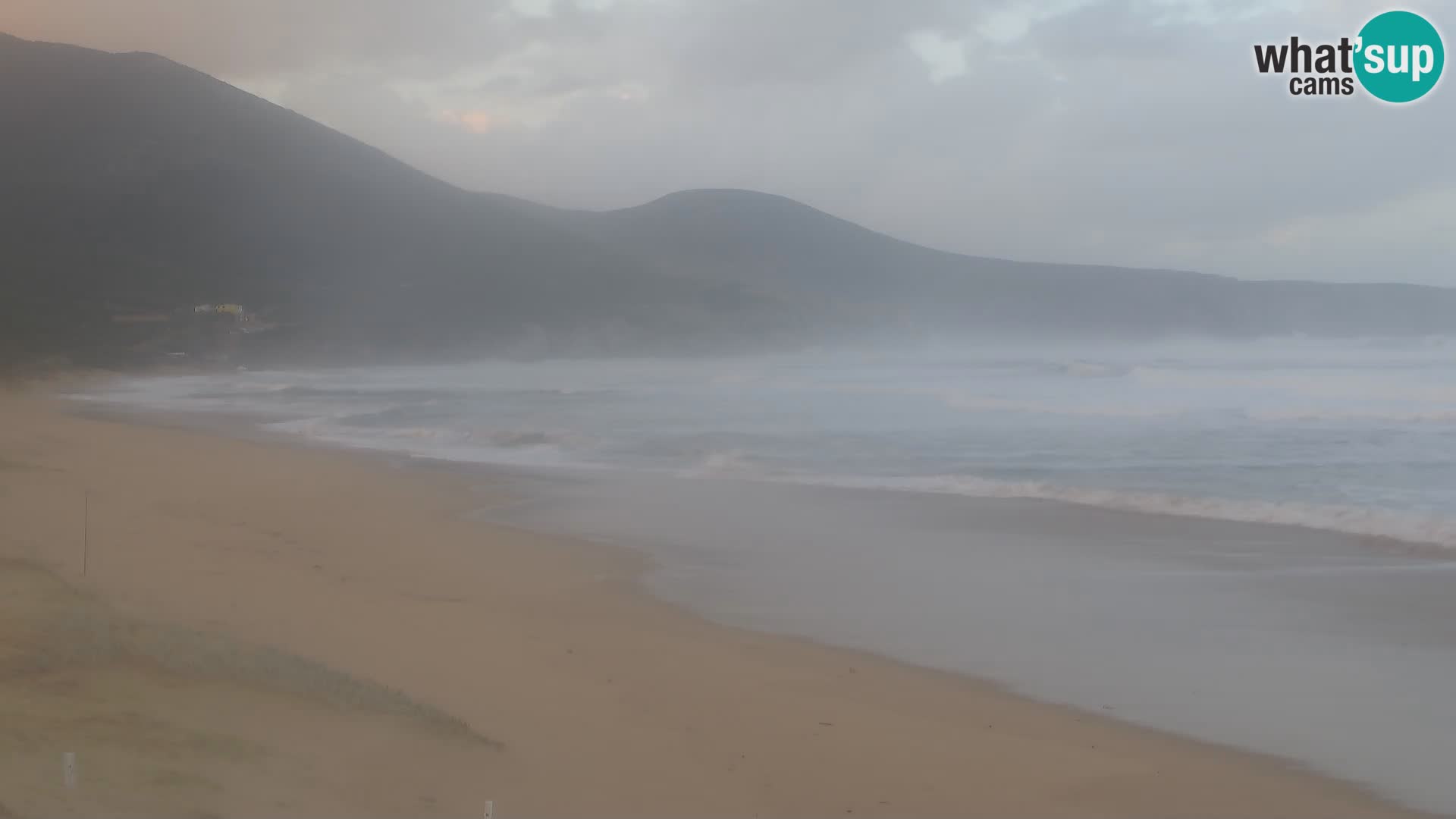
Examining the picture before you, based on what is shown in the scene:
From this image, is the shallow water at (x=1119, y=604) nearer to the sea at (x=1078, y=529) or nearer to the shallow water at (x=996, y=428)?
the sea at (x=1078, y=529)

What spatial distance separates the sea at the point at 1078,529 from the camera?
4.57m

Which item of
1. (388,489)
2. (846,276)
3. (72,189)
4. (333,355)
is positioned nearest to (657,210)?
(846,276)

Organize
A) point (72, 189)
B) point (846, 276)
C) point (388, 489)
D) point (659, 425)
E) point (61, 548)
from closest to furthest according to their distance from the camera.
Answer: point (61, 548) → point (388, 489) → point (659, 425) → point (72, 189) → point (846, 276)

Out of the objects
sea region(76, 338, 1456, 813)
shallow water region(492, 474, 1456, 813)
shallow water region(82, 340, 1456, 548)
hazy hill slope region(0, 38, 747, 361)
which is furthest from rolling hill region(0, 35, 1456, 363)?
shallow water region(492, 474, 1456, 813)

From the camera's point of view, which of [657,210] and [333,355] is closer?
[333,355]

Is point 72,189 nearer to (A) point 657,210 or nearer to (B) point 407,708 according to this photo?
(B) point 407,708

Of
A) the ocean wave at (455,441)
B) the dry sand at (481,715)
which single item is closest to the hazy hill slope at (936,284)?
the ocean wave at (455,441)

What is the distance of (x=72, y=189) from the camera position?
37.9 m

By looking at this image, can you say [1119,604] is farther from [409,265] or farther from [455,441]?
[409,265]

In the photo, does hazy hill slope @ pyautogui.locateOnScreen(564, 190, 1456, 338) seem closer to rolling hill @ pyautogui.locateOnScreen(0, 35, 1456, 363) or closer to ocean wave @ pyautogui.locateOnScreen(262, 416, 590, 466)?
rolling hill @ pyautogui.locateOnScreen(0, 35, 1456, 363)

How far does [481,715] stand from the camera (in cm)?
367

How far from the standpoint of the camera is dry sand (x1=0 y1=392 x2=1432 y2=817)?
2834mm

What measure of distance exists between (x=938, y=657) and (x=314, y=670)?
2781 millimetres

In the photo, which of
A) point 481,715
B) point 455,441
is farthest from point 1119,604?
point 455,441
